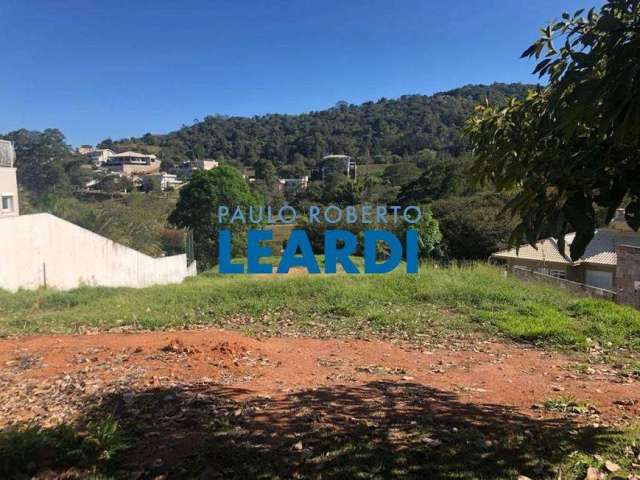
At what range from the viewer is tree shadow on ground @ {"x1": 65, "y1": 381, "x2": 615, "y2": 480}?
257cm

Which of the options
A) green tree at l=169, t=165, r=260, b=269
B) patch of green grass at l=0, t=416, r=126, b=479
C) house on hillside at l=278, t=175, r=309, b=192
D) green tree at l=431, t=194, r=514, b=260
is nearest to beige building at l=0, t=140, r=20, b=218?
green tree at l=169, t=165, r=260, b=269

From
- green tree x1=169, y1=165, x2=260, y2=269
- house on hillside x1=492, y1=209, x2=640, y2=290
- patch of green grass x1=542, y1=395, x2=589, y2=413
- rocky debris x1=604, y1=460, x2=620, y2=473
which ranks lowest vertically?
→ house on hillside x1=492, y1=209, x2=640, y2=290

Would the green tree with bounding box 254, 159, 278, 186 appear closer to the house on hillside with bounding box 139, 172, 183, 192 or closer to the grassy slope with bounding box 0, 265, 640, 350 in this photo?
the house on hillside with bounding box 139, 172, 183, 192

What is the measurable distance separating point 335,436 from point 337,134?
87.4m

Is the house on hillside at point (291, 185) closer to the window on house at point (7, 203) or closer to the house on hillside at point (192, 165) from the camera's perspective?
the house on hillside at point (192, 165)

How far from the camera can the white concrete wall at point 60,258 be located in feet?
36.6

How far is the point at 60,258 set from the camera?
1259cm

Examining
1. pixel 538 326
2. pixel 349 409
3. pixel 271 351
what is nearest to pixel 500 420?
pixel 349 409

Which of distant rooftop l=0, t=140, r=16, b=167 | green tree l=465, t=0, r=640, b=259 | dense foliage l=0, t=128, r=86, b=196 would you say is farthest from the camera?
dense foliage l=0, t=128, r=86, b=196

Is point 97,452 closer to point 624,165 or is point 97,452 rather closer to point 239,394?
point 239,394

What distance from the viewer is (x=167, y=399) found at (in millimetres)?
3717

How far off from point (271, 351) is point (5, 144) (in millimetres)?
14021

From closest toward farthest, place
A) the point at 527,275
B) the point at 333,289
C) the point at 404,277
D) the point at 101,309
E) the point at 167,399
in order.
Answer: the point at 167,399 < the point at 101,309 < the point at 333,289 < the point at 404,277 < the point at 527,275

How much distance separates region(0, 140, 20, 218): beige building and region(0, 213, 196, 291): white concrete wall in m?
3.08
